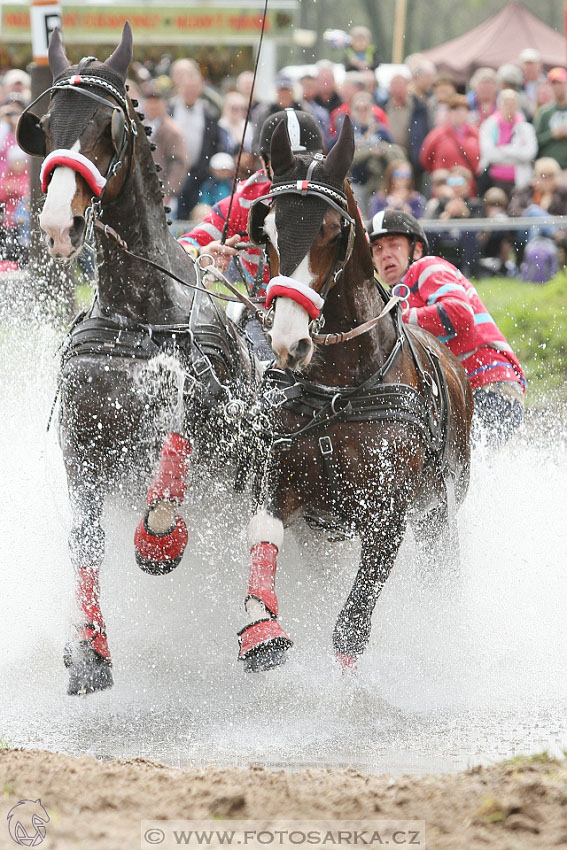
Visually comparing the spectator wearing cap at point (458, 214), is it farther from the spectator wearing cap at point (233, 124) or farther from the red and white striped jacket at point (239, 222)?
the red and white striped jacket at point (239, 222)

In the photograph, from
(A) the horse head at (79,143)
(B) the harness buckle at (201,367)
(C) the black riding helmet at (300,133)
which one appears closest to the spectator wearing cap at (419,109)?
(C) the black riding helmet at (300,133)

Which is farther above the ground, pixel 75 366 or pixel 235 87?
pixel 235 87

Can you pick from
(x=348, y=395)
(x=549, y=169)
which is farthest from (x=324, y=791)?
(x=549, y=169)

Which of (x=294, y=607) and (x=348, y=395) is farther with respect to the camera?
(x=294, y=607)

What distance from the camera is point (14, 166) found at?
10883 mm

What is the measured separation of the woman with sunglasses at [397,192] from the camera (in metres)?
11.4

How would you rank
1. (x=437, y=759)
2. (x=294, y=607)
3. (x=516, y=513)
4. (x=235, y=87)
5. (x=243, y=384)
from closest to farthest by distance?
(x=437, y=759)
(x=243, y=384)
(x=294, y=607)
(x=516, y=513)
(x=235, y=87)

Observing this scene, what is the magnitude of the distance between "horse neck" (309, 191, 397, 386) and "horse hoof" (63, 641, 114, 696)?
55.4 inches

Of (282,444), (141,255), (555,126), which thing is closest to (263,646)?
(282,444)

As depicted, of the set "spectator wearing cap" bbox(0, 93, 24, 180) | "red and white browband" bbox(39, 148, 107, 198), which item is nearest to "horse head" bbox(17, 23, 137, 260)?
"red and white browband" bbox(39, 148, 107, 198)

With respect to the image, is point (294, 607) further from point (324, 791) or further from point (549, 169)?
point (549, 169)

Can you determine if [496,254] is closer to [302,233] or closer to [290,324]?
[302,233]

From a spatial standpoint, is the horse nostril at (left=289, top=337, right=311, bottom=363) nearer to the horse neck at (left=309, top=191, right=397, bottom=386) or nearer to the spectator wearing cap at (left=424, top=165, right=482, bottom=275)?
the horse neck at (left=309, top=191, right=397, bottom=386)

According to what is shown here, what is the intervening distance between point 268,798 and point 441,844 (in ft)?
1.90
